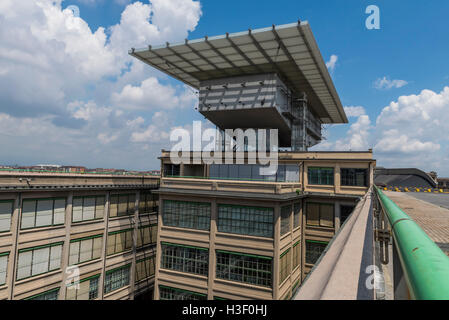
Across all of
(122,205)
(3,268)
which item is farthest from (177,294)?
(3,268)

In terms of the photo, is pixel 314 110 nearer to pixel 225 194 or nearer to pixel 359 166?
pixel 359 166

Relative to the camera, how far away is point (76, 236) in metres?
30.5

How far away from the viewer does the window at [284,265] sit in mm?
28672

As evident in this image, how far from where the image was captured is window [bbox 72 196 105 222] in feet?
102

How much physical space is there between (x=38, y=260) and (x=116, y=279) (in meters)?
10.9

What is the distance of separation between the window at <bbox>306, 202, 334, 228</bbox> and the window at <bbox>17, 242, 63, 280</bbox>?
1170 inches

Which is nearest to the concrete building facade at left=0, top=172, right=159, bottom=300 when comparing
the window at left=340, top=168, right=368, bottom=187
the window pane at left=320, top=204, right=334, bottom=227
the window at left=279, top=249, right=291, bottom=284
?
the window at left=279, top=249, right=291, bottom=284

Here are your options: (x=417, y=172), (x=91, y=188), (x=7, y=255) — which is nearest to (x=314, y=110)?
(x=417, y=172)

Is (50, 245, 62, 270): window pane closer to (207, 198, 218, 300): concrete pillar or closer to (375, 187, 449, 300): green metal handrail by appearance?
(207, 198, 218, 300): concrete pillar

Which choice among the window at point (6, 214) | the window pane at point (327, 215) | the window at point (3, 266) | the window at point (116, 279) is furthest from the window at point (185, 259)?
the window pane at point (327, 215)

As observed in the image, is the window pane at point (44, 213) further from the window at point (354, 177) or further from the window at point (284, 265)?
the window at point (354, 177)

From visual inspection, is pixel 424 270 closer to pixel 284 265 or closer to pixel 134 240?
pixel 284 265

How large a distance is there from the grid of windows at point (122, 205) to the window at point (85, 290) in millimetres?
7671
